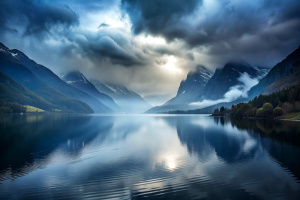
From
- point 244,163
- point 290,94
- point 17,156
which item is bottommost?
point 244,163

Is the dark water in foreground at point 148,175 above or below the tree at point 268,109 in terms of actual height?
below

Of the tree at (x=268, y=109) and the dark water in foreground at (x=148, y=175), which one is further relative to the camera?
the tree at (x=268, y=109)

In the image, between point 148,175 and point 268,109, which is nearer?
point 148,175

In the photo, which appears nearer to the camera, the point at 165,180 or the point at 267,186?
the point at 267,186

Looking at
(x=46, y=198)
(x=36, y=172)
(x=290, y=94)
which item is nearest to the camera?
(x=46, y=198)

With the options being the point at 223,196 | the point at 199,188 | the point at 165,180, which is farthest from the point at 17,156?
the point at 223,196

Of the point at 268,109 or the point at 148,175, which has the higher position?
the point at 268,109

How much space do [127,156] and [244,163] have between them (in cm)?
2022

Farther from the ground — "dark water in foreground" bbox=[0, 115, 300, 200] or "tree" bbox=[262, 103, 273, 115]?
"tree" bbox=[262, 103, 273, 115]

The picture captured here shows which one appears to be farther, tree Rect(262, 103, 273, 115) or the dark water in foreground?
tree Rect(262, 103, 273, 115)

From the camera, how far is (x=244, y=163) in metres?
31.2

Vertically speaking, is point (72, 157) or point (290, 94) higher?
point (290, 94)

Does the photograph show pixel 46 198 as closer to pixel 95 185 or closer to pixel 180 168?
pixel 95 185

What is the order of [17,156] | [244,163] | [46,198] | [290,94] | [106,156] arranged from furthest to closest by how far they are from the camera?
1. [290,94]
2. [106,156]
3. [17,156]
4. [244,163]
5. [46,198]
